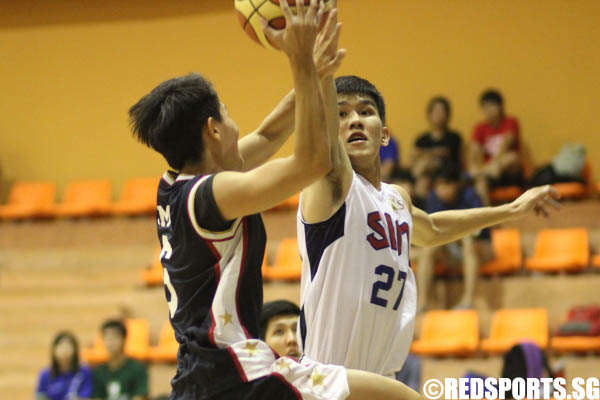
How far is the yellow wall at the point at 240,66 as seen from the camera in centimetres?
1203

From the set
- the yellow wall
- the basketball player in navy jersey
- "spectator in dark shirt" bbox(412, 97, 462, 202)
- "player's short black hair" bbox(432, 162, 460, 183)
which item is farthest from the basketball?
the yellow wall

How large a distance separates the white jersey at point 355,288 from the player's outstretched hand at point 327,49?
0.84m

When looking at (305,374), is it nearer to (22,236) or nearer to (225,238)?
(225,238)

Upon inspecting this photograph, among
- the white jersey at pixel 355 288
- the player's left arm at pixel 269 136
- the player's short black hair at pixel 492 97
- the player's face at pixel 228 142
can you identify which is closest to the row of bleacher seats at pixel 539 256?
the player's short black hair at pixel 492 97

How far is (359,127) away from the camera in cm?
410

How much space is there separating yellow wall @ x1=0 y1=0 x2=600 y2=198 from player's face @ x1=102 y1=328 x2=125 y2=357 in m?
4.00

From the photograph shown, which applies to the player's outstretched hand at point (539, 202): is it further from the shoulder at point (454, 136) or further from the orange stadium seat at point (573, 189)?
the shoulder at point (454, 136)

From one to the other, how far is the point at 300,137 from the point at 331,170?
869 millimetres

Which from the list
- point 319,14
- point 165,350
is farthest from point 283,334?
point 165,350

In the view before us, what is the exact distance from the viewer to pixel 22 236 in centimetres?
1274

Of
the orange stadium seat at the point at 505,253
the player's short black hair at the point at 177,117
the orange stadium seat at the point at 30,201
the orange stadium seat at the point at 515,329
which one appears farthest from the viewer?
the orange stadium seat at the point at 30,201

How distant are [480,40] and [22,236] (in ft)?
21.3

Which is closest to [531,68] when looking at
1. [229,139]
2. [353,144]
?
[353,144]

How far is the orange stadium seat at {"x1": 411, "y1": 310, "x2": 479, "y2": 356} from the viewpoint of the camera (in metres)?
8.83
